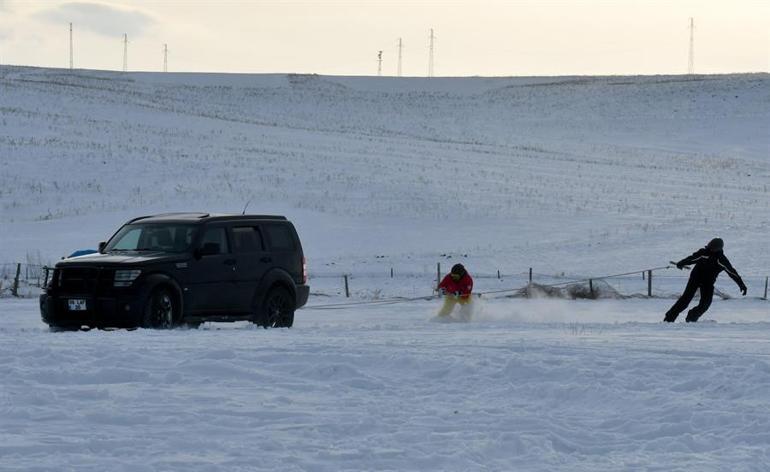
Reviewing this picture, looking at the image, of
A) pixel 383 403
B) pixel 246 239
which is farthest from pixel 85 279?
pixel 383 403

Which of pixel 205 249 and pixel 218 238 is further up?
pixel 218 238

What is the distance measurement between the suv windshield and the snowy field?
3.47m

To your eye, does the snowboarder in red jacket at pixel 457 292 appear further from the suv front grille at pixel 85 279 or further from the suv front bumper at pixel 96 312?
the suv front grille at pixel 85 279

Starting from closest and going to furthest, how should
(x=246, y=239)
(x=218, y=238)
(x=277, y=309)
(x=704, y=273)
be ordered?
(x=218, y=238)
(x=246, y=239)
(x=277, y=309)
(x=704, y=273)

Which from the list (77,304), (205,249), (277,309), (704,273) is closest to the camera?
(77,304)

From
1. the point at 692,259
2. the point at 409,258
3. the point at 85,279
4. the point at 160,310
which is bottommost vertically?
the point at 409,258

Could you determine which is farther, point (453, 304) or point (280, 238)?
point (453, 304)

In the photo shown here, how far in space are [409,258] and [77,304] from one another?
21821mm

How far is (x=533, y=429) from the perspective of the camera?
30.3 ft

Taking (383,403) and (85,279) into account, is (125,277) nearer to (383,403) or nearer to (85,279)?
(85,279)

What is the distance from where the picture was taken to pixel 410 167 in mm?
56688

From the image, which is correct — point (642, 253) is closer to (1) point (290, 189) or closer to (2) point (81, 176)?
(1) point (290, 189)

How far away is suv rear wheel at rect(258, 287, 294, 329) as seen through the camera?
1811cm

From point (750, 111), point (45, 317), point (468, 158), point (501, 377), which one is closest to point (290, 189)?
point (468, 158)
